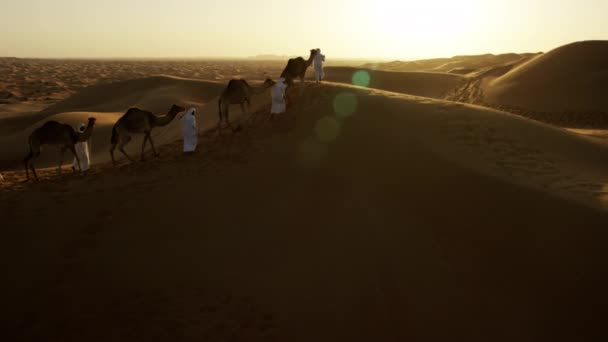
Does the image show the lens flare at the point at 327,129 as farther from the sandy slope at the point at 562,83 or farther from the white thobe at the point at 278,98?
the sandy slope at the point at 562,83

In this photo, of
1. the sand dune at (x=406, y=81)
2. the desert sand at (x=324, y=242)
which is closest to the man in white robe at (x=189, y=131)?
the desert sand at (x=324, y=242)

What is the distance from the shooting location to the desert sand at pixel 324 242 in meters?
4.71

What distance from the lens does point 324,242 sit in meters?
5.86

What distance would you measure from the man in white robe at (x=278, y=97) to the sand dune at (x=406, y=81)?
26.0 metres

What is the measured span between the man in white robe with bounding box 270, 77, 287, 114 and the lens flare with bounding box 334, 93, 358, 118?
57.2 inches

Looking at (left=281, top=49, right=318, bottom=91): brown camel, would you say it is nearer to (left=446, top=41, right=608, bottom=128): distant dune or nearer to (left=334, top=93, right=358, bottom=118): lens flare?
(left=334, top=93, right=358, bottom=118): lens flare

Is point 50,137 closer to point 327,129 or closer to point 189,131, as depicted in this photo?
point 189,131

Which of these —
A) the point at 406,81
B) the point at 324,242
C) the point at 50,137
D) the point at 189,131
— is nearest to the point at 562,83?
the point at 406,81

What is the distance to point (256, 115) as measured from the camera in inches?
461

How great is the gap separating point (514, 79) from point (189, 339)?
31.0 meters

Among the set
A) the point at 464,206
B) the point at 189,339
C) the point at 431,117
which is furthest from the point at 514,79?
the point at 189,339

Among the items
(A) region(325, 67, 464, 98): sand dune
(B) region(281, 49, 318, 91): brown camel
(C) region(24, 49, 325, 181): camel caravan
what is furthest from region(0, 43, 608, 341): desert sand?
(A) region(325, 67, 464, 98): sand dune

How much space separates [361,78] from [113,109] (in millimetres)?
22805

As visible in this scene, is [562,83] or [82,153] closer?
[82,153]
